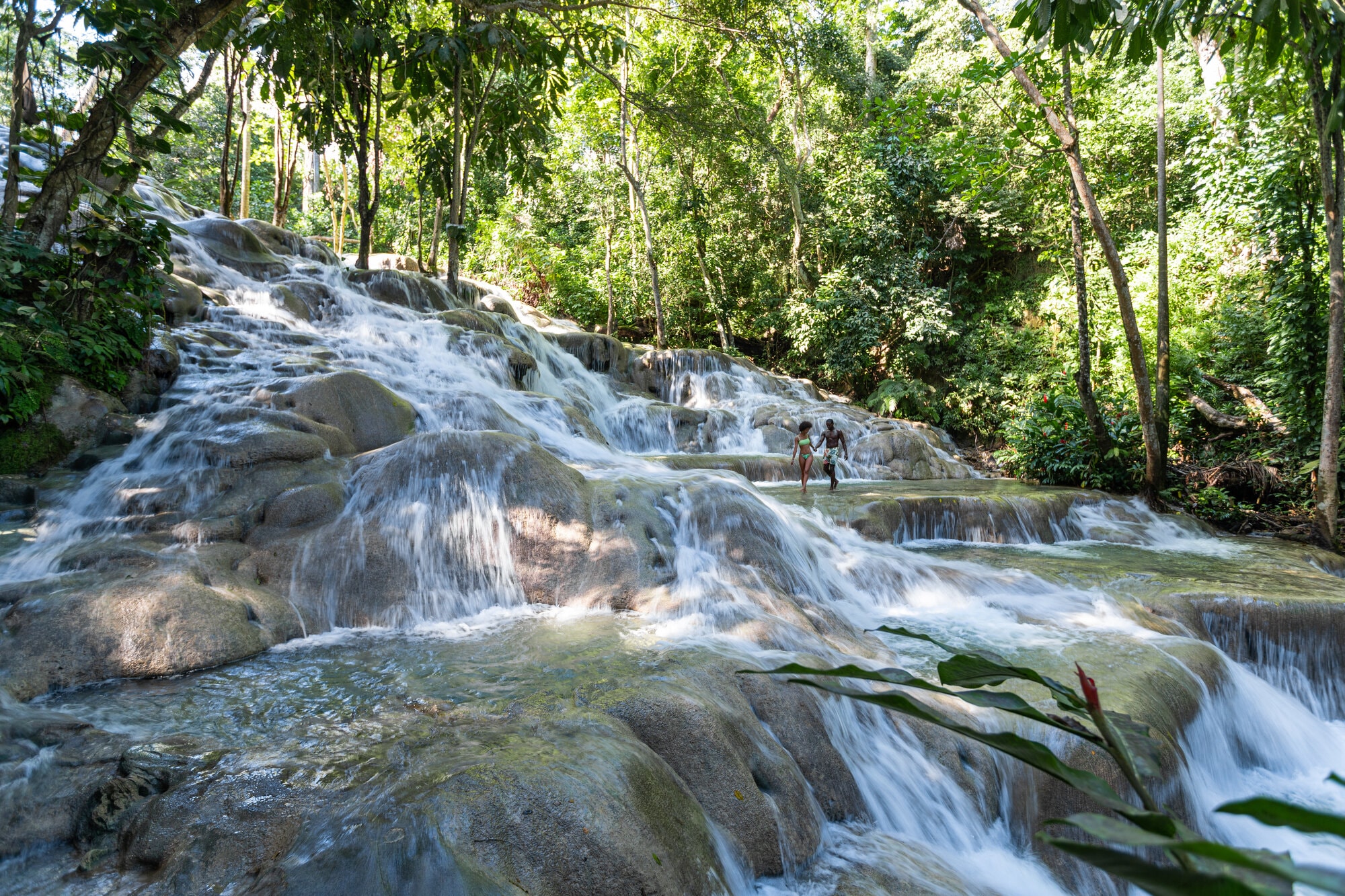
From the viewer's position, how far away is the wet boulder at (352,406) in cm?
691

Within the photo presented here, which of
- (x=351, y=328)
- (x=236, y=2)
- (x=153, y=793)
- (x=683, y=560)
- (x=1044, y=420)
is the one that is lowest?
(x=153, y=793)

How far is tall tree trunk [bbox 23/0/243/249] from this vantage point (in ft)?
19.8

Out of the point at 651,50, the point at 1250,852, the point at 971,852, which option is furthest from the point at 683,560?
the point at 651,50

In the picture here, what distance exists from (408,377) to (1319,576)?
10.0 m

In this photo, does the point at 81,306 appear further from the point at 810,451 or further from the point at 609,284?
the point at 609,284

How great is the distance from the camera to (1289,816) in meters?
0.53

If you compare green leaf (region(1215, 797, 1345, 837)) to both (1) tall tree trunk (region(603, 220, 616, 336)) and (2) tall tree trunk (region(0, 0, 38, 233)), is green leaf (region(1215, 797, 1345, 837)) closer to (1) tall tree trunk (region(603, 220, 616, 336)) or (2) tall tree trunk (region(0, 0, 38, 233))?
(2) tall tree trunk (region(0, 0, 38, 233))

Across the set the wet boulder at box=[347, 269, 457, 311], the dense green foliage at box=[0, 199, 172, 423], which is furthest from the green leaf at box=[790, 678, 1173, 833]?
the wet boulder at box=[347, 269, 457, 311]

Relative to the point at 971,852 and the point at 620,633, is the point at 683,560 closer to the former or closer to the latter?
the point at 620,633

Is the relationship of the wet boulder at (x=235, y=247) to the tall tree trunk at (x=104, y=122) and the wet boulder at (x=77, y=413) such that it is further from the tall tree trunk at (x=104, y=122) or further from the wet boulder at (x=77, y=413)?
the wet boulder at (x=77, y=413)

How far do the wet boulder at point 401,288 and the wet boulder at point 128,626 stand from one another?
953cm

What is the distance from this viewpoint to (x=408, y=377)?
9.41 meters

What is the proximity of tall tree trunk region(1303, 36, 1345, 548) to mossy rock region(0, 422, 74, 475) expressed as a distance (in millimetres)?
11947

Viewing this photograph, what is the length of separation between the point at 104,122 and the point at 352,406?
3.04m
